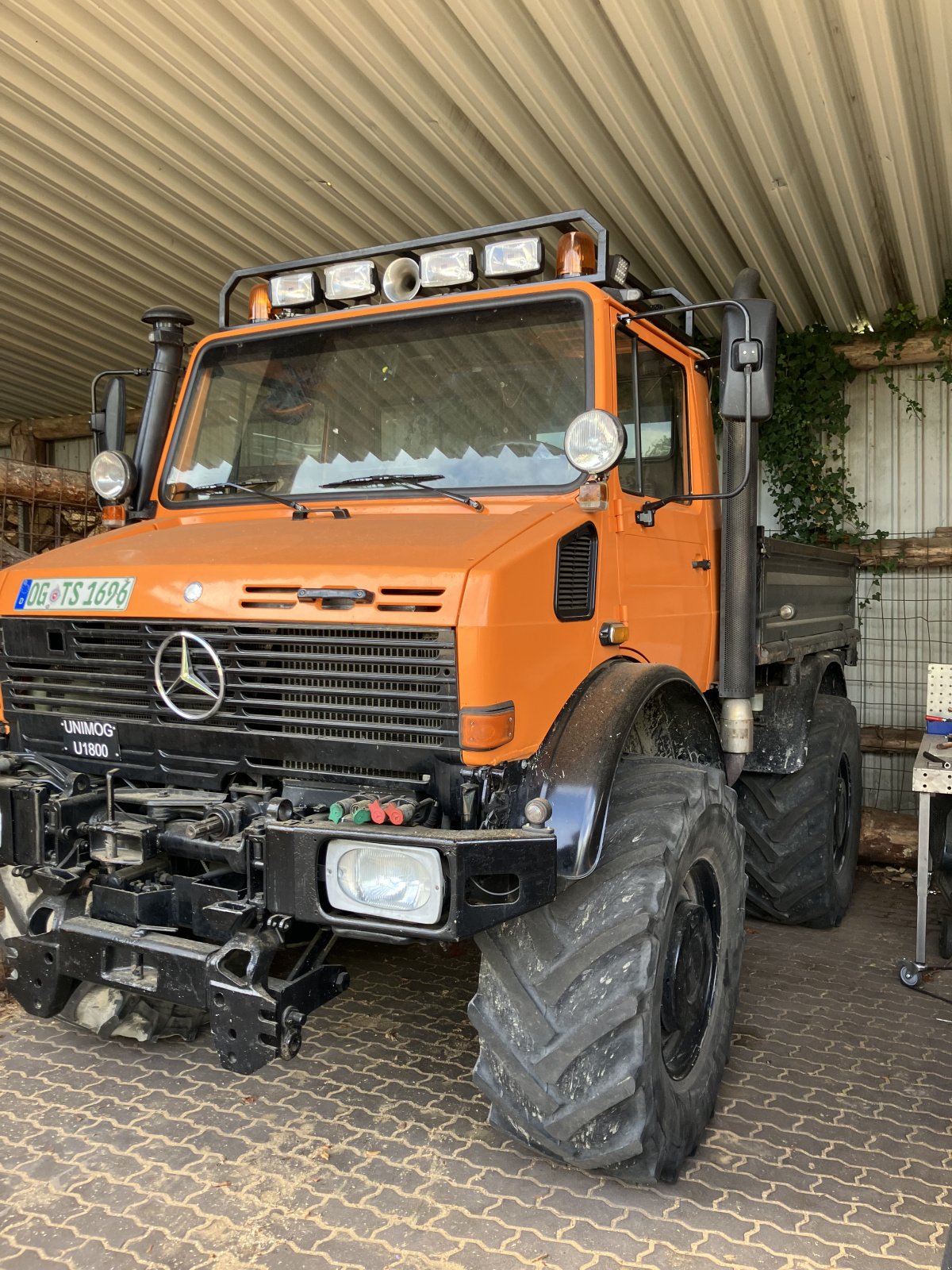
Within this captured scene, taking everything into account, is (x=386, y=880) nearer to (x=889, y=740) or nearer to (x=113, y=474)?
(x=113, y=474)

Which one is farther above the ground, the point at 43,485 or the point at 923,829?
the point at 43,485

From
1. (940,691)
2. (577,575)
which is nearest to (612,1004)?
(577,575)

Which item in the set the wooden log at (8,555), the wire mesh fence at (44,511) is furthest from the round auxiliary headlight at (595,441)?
the wire mesh fence at (44,511)

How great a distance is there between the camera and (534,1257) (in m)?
2.58

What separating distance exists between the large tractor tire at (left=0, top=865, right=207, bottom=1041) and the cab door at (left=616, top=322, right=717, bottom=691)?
6.60 feet

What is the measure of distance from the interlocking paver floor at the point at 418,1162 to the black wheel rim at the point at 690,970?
1.10 ft

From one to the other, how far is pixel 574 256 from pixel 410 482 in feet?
3.18

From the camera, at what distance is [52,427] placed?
1141 centimetres

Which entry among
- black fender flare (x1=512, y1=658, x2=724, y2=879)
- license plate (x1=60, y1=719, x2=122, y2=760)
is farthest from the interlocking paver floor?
license plate (x1=60, y1=719, x2=122, y2=760)

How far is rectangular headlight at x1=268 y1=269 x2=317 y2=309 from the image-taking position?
3721mm

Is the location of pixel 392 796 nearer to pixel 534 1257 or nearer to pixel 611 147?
pixel 534 1257

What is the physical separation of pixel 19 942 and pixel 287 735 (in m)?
1.08

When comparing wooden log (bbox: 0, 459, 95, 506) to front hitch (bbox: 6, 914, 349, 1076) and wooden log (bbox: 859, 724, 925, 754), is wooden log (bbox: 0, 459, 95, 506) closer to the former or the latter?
front hitch (bbox: 6, 914, 349, 1076)

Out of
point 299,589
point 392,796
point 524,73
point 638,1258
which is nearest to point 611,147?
point 524,73
